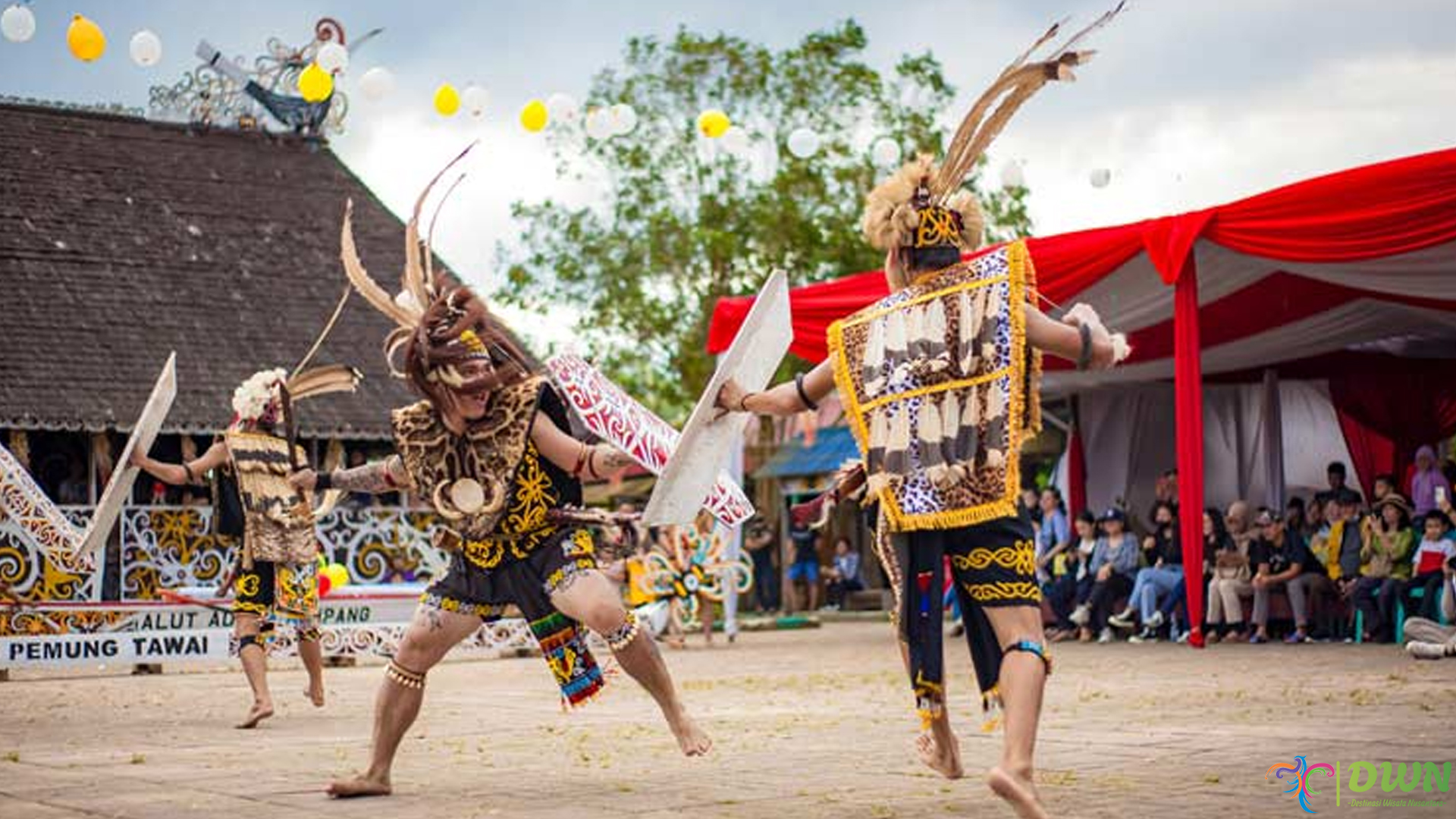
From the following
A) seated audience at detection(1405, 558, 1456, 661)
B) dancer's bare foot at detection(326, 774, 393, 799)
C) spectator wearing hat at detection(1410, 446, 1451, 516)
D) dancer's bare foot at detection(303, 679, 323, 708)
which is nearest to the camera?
dancer's bare foot at detection(326, 774, 393, 799)

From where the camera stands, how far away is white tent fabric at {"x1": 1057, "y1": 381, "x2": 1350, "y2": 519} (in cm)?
1872

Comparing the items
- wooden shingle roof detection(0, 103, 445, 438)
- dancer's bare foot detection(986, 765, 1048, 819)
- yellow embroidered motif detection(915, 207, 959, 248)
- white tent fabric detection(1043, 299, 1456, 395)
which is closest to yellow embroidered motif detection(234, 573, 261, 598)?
yellow embroidered motif detection(915, 207, 959, 248)

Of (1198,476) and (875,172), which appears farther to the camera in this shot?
(875,172)

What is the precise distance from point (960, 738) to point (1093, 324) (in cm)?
303

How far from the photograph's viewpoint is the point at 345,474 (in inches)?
267

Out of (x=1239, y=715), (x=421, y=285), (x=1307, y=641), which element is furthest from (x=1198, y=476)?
(x=421, y=285)

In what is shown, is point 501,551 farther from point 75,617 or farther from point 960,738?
point 75,617

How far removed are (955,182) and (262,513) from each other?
5.65 metres

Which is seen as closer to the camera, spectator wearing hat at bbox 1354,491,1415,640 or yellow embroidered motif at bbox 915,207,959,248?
yellow embroidered motif at bbox 915,207,959,248

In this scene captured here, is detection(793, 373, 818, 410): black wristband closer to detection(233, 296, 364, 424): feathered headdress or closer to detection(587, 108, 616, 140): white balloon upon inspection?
detection(233, 296, 364, 424): feathered headdress

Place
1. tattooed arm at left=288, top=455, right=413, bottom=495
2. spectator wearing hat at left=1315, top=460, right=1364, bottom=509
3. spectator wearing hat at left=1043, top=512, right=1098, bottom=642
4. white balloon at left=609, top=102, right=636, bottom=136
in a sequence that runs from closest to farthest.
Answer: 1. tattooed arm at left=288, top=455, right=413, bottom=495
2. spectator wearing hat at left=1315, top=460, right=1364, bottom=509
3. white balloon at left=609, top=102, right=636, bottom=136
4. spectator wearing hat at left=1043, top=512, right=1098, bottom=642

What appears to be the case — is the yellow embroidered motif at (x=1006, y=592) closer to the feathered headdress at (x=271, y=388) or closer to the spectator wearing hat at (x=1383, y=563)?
the feathered headdress at (x=271, y=388)

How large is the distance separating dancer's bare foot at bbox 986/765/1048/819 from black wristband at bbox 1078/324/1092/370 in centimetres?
117

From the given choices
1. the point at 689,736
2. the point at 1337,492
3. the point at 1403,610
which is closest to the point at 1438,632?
the point at 1403,610
